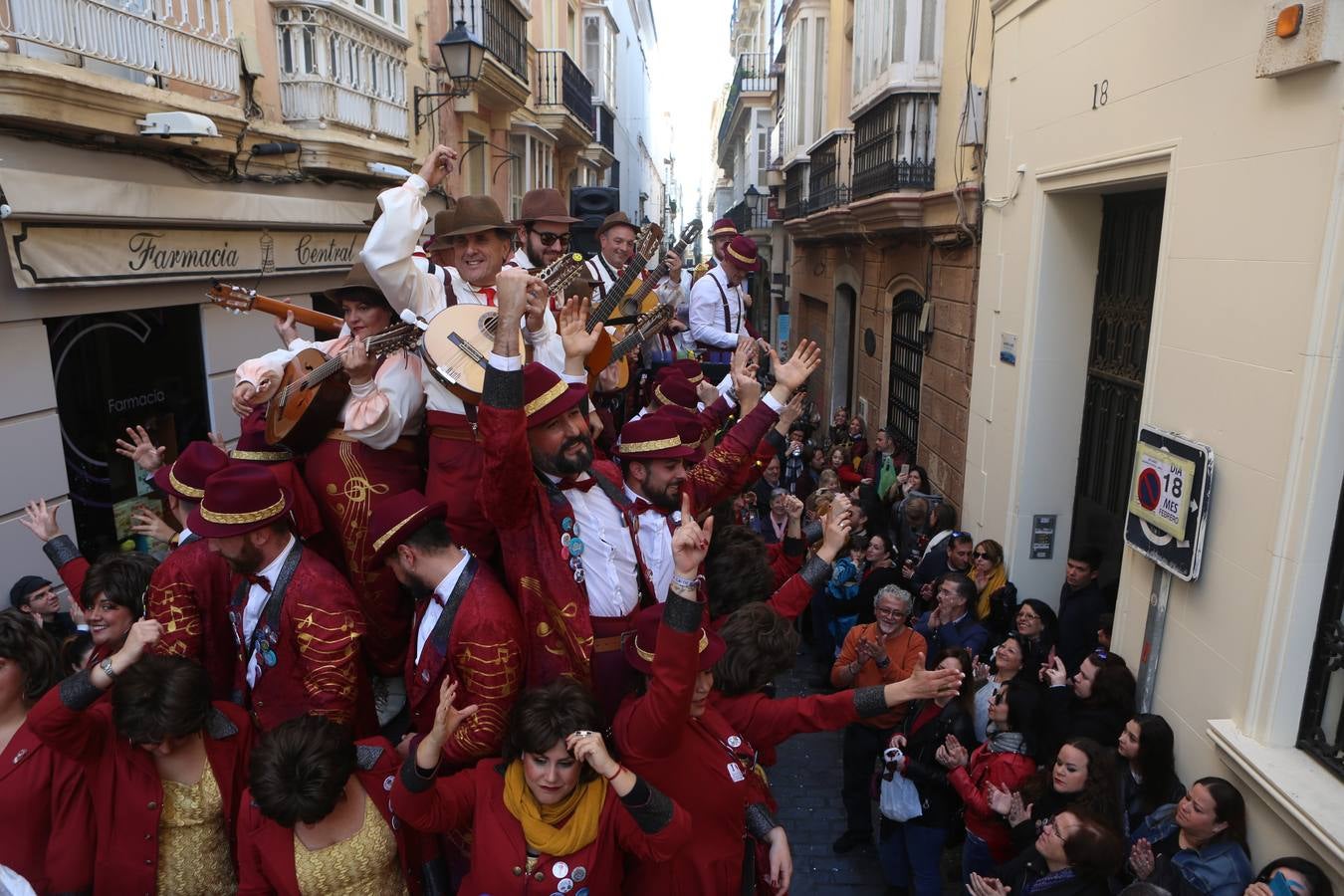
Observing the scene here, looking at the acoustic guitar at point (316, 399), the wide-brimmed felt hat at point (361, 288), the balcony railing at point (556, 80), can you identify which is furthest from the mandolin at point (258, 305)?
the balcony railing at point (556, 80)

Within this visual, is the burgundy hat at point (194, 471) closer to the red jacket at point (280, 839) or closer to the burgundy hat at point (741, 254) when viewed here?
the red jacket at point (280, 839)

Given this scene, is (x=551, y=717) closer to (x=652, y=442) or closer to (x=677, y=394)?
(x=652, y=442)

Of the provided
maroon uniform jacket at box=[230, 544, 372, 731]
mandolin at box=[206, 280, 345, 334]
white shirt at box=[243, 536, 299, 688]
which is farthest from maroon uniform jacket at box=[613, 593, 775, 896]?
mandolin at box=[206, 280, 345, 334]

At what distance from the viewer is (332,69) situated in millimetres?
8609

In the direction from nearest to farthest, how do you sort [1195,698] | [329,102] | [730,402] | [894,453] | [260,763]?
[260,763] → [1195,698] → [730,402] → [329,102] → [894,453]

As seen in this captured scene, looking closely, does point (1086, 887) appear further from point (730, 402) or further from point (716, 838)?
point (730, 402)

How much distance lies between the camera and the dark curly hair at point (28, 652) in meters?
3.11

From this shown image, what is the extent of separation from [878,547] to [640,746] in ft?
13.5

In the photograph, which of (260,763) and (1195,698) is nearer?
(260,763)

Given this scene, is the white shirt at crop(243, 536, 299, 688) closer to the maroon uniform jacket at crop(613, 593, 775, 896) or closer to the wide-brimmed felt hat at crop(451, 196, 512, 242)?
the maroon uniform jacket at crop(613, 593, 775, 896)

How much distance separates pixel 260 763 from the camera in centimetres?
262

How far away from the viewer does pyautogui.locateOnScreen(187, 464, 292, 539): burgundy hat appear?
2965 mm

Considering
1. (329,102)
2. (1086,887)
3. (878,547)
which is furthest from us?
(329,102)

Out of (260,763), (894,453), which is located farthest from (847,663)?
(894,453)
